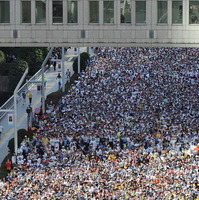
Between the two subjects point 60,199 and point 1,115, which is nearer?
point 60,199

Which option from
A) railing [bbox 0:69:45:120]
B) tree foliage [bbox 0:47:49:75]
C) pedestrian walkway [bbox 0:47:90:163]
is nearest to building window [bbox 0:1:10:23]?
pedestrian walkway [bbox 0:47:90:163]

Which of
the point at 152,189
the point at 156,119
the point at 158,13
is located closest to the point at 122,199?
the point at 152,189

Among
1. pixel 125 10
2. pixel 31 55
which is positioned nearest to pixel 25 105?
pixel 31 55

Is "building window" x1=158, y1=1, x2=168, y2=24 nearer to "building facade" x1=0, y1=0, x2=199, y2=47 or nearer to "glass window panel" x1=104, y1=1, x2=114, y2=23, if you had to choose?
"building facade" x1=0, y1=0, x2=199, y2=47

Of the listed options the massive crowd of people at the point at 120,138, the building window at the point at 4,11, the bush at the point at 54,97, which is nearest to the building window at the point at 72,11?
the building window at the point at 4,11

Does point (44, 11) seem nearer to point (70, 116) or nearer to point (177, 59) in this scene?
point (70, 116)

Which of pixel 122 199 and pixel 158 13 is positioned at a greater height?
pixel 158 13

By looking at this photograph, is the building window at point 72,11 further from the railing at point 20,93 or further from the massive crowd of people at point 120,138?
the railing at point 20,93

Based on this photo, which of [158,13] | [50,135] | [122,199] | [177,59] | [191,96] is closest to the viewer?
[122,199]
